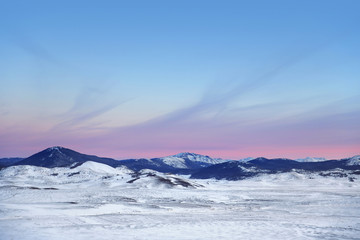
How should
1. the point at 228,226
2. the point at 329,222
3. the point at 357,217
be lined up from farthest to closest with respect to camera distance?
the point at 357,217 → the point at 329,222 → the point at 228,226

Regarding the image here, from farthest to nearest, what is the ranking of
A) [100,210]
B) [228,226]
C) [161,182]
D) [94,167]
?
[94,167] < [161,182] < [100,210] < [228,226]

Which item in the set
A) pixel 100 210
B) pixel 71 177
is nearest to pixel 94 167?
pixel 71 177

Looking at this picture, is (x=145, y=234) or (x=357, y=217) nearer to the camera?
(x=145, y=234)

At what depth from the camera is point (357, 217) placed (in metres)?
27.8

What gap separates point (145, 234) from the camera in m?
19.2

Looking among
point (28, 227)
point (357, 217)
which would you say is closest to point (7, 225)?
point (28, 227)

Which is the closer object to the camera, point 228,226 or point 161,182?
point 228,226

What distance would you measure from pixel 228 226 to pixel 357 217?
48.3 ft

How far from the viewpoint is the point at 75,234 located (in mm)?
18812

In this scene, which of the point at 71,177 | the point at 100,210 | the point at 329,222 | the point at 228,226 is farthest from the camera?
the point at 71,177

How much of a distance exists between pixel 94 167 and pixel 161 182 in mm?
78277

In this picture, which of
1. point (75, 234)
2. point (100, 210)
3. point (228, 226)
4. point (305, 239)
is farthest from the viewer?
point (100, 210)

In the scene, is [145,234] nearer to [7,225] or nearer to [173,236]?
[173,236]

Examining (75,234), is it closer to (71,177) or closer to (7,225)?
(7,225)
